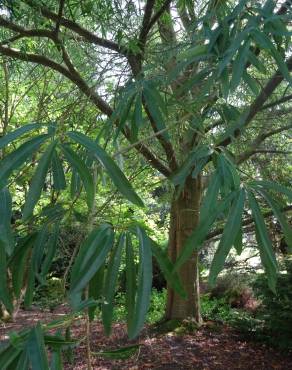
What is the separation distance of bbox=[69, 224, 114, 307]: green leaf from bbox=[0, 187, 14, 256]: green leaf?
0.54 feet

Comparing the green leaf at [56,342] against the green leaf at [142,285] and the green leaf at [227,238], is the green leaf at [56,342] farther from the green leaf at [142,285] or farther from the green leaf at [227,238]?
the green leaf at [227,238]

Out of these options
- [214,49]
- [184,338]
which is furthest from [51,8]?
[184,338]

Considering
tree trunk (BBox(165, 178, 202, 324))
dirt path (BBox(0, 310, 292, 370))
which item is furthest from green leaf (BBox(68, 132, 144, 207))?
tree trunk (BBox(165, 178, 202, 324))

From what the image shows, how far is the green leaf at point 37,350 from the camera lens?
0.95 metres

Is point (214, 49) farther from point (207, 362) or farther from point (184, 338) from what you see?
point (184, 338)

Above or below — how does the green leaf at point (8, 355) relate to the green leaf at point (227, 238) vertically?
below

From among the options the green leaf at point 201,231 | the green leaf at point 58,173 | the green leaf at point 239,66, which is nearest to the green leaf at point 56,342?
the green leaf at point 201,231

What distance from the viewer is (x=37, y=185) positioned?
112cm

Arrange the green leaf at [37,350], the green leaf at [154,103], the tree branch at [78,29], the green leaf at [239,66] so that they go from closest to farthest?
the green leaf at [37,350]
the green leaf at [239,66]
the green leaf at [154,103]
the tree branch at [78,29]

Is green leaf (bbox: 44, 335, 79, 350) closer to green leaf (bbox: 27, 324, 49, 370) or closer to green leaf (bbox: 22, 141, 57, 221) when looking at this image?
green leaf (bbox: 27, 324, 49, 370)

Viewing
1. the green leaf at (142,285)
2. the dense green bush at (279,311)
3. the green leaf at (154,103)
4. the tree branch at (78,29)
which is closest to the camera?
the green leaf at (142,285)

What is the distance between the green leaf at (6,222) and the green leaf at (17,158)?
0.09m

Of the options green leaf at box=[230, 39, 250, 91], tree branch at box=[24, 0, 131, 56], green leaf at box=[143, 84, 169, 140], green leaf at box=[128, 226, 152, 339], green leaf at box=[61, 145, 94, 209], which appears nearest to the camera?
green leaf at box=[128, 226, 152, 339]

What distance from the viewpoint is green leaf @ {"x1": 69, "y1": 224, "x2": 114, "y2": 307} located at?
3.62 feet
